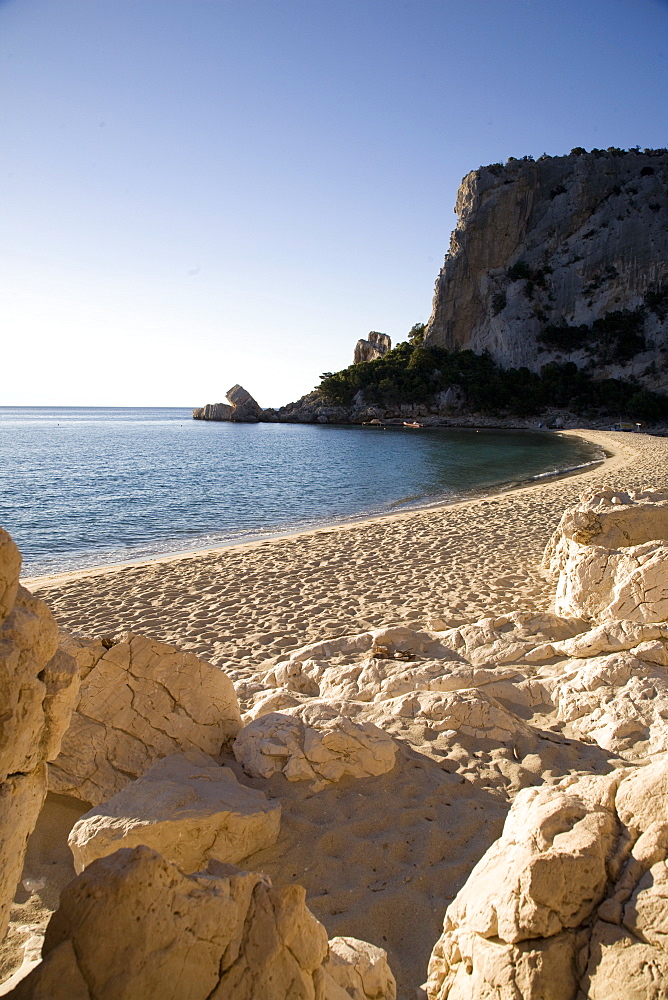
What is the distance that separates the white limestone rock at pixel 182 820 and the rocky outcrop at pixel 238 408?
88.5 meters

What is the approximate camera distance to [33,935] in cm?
246

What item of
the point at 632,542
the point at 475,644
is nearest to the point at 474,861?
the point at 475,644

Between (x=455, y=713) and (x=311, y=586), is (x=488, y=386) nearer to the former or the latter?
(x=311, y=586)

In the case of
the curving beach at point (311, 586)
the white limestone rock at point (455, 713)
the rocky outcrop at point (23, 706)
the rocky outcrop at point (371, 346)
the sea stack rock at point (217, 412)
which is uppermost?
the rocky outcrop at point (371, 346)

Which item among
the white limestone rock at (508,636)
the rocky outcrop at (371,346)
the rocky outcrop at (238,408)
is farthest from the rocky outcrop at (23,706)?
the rocky outcrop at (371,346)

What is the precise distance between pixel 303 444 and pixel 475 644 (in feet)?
147

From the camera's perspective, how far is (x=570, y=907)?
5.65 feet

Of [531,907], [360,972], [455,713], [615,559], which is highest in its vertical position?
[615,559]

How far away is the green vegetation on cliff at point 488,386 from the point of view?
5684 cm

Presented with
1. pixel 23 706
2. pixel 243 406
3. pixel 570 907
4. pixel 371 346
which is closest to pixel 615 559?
pixel 570 907

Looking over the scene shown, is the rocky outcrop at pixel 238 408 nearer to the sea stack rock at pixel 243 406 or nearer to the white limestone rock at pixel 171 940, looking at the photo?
the sea stack rock at pixel 243 406

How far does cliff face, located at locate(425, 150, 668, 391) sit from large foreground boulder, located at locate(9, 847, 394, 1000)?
6430 cm

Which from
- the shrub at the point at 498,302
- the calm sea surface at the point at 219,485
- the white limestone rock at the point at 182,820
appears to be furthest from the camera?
the shrub at the point at 498,302

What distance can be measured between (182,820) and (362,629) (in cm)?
442
